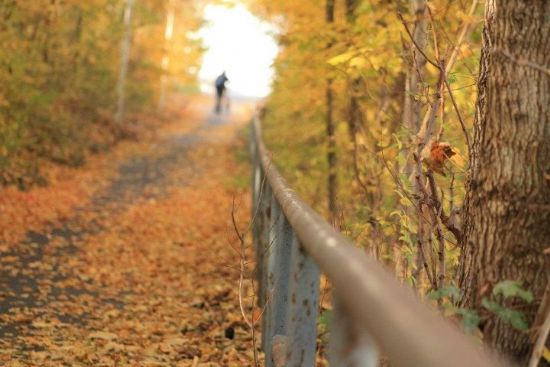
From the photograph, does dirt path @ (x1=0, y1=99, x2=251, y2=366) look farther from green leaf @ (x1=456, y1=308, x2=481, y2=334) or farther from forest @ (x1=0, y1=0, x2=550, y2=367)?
green leaf @ (x1=456, y1=308, x2=481, y2=334)

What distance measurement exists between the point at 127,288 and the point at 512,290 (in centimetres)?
615

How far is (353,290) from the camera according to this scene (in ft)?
6.54

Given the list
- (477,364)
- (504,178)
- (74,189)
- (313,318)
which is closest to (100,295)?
(313,318)

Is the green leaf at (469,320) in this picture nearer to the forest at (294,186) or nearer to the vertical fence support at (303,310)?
the forest at (294,186)

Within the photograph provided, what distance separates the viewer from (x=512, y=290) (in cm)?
258

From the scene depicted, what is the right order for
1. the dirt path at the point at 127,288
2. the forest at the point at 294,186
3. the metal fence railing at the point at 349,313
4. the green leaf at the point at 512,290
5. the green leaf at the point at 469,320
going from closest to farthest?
the metal fence railing at the point at 349,313 → the green leaf at the point at 512,290 → the green leaf at the point at 469,320 → the forest at the point at 294,186 → the dirt path at the point at 127,288

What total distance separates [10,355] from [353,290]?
4156 millimetres

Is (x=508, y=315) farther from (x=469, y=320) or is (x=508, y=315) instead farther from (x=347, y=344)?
(x=347, y=344)

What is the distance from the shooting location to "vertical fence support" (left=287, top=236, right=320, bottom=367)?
3352mm

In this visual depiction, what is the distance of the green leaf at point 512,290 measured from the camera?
2.58 meters

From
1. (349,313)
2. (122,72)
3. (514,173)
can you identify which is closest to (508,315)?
(514,173)

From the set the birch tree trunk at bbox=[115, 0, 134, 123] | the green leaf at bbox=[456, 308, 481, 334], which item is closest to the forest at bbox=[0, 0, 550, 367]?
the green leaf at bbox=[456, 308, 481, 334]

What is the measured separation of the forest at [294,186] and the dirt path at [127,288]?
0.03 meters

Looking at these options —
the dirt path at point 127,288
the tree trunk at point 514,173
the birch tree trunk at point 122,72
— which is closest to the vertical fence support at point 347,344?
the tree trunk at point 514,173
